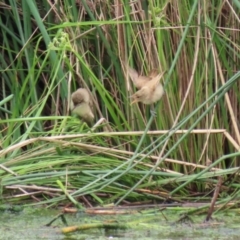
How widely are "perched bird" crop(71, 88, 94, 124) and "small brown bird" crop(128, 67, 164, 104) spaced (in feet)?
0.69

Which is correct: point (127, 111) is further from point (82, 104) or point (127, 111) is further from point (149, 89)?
point (149, 89)

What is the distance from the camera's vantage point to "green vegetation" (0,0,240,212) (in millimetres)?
3676

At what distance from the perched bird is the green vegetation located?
5cm

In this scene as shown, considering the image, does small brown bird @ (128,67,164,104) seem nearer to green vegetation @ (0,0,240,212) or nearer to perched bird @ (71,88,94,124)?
green vegetation @ (0,0,240,212)

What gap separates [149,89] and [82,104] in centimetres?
34

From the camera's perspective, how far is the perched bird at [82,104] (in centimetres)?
379

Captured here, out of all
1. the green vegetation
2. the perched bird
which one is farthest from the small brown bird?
the perched bird

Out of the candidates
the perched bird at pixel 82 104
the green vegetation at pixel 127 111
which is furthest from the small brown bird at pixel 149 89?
the perched bird at pixel 82 104

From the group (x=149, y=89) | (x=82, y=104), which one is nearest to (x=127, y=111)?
(x=82, y=104)

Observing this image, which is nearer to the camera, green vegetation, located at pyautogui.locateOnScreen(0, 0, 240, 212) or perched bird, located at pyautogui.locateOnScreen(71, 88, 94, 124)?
green vegetation, located at pyautogui.locateOnScreen(0, 0, 240, 212)

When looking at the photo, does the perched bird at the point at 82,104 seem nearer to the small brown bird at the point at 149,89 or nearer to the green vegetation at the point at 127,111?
the green vegetation at the point at 127,111

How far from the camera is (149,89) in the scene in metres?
3.62

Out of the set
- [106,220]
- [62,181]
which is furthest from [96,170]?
[106,220]

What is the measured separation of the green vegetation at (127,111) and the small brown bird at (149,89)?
0.07 meters
